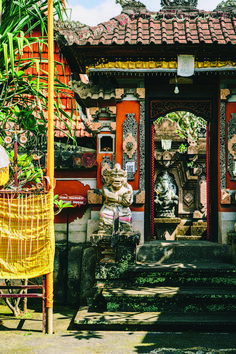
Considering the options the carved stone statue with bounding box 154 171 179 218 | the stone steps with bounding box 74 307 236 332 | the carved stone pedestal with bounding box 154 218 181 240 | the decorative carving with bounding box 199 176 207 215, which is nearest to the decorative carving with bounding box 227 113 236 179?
the stone steps with bounding box 74 307 236 332

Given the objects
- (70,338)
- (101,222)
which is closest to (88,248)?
(101,222)

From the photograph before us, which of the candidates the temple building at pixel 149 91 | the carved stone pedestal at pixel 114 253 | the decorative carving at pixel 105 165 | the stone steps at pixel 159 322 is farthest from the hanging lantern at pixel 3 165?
the decorative carving at pixel 105 165

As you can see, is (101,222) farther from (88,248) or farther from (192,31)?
(192,31)

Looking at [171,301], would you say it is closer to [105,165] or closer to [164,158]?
[105,165]

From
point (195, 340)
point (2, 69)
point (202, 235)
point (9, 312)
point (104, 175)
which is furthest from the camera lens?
point (202, 235)

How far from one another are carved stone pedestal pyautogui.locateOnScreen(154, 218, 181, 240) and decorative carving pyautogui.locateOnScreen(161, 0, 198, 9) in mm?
6036

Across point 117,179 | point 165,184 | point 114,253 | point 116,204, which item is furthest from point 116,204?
point 165,184

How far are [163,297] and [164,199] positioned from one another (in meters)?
6.83

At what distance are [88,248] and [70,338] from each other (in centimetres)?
251

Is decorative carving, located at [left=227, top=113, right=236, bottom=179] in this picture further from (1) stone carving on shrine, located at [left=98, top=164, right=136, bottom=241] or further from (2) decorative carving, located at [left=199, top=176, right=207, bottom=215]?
(2) decorative carving, located at [left=199, top=176, right=207, bottom=215]

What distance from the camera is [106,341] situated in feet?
18.6

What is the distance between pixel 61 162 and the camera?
329 inches

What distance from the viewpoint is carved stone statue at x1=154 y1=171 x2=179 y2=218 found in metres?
13.2

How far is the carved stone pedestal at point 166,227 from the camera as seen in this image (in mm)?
12797
